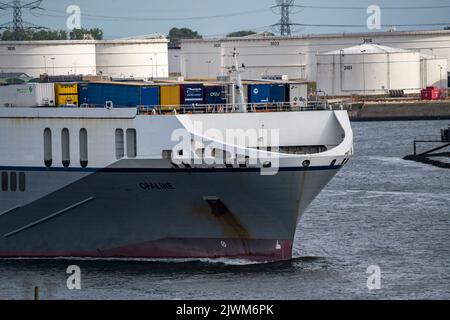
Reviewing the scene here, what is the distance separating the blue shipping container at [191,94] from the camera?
4309 cm

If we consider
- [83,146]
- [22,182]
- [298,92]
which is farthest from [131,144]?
[298,92]

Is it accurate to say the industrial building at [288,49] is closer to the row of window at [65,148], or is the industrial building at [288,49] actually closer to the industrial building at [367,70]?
the industrial building at [367,70]

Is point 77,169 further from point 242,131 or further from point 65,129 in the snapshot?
point 242,131

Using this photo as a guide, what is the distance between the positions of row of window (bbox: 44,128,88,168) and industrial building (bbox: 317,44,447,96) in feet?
321

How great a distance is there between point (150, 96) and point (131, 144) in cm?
220

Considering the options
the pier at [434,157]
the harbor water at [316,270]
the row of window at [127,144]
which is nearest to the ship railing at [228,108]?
the row of window at [127,144]

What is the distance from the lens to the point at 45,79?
48844 mm

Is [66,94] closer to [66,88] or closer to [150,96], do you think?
[66,88]

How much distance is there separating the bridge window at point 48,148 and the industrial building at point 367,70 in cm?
9764

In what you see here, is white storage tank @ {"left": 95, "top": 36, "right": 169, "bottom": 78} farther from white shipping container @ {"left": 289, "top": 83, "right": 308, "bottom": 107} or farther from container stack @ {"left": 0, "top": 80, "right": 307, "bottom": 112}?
container stack @ {"left": 0, "top": 80, "right": 307, "bottom": 112}

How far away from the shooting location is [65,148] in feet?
139

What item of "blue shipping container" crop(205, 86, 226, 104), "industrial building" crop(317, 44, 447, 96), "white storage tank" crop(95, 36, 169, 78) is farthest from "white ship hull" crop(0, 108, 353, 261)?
"industrial building" crop(317, 44, 447, 96)

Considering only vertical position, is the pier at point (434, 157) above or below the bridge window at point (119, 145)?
below
